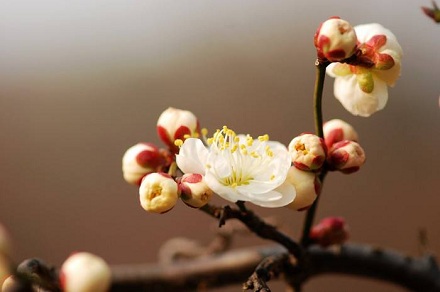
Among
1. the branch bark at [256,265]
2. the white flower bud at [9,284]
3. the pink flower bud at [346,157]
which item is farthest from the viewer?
the branch bark at [256,265]

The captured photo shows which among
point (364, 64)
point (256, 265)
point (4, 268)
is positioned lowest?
point (256, 265)

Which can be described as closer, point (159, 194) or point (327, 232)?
point (159, 194)

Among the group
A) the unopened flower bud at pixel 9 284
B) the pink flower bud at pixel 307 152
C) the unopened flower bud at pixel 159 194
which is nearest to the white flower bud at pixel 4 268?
the unopened flower bud at pixel 9 284

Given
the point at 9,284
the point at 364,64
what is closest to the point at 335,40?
the point at 364,64

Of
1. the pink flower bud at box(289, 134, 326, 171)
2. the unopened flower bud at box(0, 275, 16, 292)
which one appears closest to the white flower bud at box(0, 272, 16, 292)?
the unopened flower bud at box(0, 275, 16, 292)

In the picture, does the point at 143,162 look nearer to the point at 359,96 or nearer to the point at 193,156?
the point at 193,156

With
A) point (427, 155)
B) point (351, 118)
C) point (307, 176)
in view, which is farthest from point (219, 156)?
point (427, 155)

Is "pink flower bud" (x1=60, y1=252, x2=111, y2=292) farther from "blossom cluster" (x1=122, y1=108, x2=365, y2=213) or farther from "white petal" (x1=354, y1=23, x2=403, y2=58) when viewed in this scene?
"white petal" (x1=354, y1=23, x2=403, y2=58)

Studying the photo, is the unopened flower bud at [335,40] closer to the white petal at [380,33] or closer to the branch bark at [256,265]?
the white petal at [380,33]
